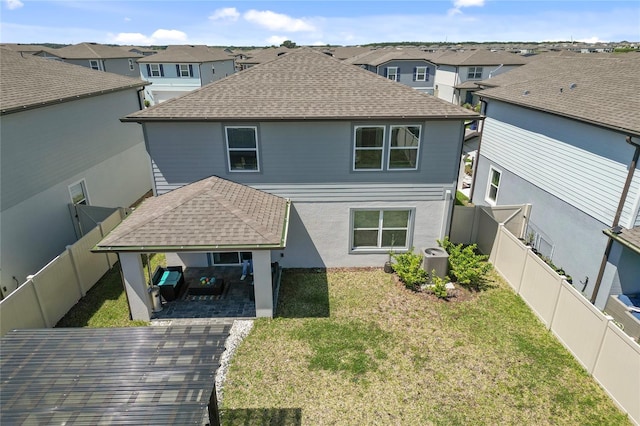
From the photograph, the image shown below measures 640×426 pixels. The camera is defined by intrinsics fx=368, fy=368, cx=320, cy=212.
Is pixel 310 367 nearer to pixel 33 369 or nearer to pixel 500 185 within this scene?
pixel 33 369

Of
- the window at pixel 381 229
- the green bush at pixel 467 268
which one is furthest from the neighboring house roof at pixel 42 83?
the green bush at pixel 467 268

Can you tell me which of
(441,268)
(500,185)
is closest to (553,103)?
(500,185)

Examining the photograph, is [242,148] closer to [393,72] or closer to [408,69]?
[393,72]

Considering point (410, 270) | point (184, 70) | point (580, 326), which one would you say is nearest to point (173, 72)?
point (184, 70)

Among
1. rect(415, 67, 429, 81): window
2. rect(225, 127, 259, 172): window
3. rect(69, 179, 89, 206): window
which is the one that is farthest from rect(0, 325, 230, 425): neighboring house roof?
rect(415, 67, 429, 81): window

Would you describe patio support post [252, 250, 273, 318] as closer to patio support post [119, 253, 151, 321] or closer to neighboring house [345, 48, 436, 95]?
patio support post [119, 253, 151, 321]

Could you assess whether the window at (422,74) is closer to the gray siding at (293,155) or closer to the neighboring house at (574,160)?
the neighboring house at (574,160)
